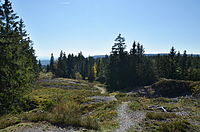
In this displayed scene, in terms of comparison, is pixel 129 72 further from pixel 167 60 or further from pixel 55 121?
pixel 55 121

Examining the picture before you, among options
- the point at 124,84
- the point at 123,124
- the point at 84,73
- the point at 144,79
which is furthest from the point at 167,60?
the point at 84,73

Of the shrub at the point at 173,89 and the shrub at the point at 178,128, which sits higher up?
the shrub at the point at 178,128

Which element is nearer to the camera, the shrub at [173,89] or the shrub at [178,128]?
the shrub at [178,128]

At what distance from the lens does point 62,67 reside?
254ft

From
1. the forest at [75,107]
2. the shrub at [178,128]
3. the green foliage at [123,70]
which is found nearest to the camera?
the shrub at [178,128]

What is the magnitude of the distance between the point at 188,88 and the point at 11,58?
1236 inches

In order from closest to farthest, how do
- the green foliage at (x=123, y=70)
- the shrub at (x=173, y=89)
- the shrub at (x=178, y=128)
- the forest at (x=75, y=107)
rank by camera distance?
the shrub at (x=178, y=128), the forest at (x=75, y=107), the shrub at (x=173, y=89), the green foliage at (x=123, y=70)

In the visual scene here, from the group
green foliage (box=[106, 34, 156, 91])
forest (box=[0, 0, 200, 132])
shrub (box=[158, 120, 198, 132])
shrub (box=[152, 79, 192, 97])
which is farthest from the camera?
green foliage (box=[106, 34, 156, 91])

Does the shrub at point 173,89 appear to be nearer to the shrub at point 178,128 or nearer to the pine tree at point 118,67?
the pine tree at point 118,67

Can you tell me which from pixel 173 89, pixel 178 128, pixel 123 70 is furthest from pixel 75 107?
pixel 123 70

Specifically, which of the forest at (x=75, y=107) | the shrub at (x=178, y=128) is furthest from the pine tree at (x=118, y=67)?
the shrub at (x=178, y=128)

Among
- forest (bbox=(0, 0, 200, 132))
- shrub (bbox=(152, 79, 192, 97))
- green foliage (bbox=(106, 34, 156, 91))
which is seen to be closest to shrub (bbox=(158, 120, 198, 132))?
forest (bbox=(0, 0, 200, 132))

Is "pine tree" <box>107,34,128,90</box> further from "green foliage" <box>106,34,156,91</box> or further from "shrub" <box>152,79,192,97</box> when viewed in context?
"shrub" <box>152,79,192,97</box>

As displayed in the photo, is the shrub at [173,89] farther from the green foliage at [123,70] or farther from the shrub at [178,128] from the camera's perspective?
the shrub at [178,128]
